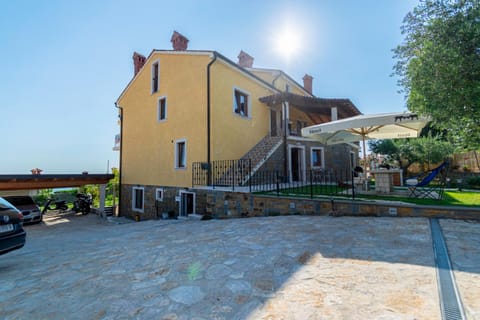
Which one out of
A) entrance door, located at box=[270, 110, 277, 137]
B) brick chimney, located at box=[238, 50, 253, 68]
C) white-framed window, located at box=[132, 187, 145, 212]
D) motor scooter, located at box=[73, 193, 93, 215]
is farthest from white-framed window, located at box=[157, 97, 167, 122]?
motor scooter, located at box=[73, 193, 93, 215]

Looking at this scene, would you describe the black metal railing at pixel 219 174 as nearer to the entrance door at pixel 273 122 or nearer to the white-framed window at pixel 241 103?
the white-framed window at pixel 241 103

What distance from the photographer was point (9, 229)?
143 inches

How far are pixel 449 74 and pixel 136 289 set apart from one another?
7.10 meters

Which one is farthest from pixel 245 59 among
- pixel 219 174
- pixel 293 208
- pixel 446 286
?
pixel 446 286

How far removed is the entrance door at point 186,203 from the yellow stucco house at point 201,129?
0.16ft

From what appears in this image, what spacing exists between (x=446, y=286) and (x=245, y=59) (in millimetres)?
16063

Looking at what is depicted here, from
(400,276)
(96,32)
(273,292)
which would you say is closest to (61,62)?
(96,32)

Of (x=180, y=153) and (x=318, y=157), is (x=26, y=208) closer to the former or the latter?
(x=180, y=153)

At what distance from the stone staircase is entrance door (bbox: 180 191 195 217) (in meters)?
1.63

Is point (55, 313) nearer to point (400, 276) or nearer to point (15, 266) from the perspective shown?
point (15, 266)

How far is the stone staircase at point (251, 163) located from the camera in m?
9.62

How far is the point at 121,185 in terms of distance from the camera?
15.0m

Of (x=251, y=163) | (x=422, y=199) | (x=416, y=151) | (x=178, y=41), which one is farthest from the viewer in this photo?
(x=416, y=151)

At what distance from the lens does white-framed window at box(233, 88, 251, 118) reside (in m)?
11.7
